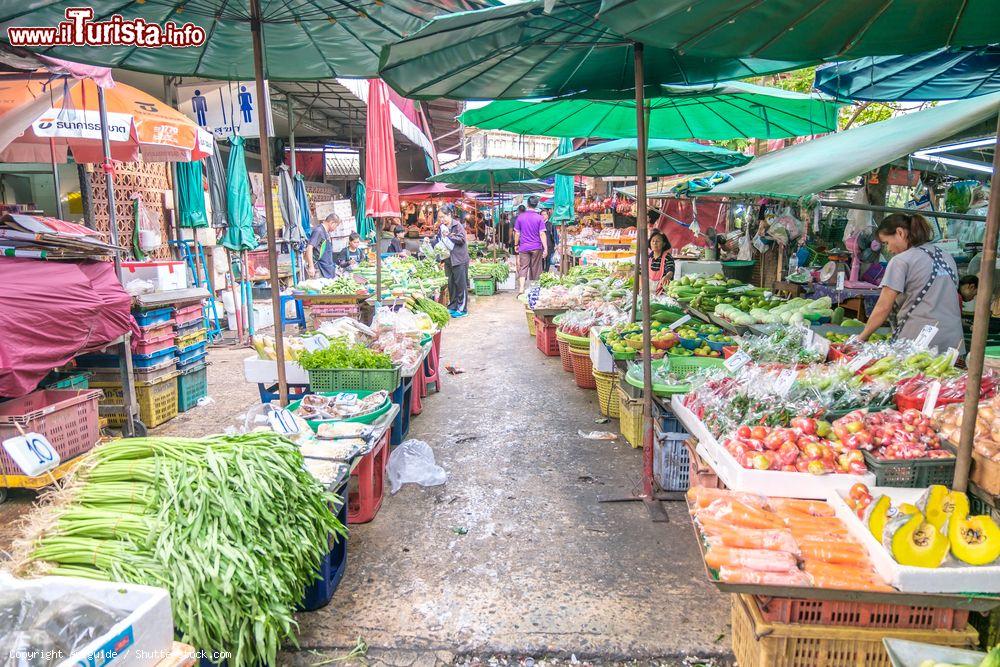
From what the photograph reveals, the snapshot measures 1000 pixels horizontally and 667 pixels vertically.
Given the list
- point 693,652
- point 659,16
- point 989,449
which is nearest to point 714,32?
point 659,16

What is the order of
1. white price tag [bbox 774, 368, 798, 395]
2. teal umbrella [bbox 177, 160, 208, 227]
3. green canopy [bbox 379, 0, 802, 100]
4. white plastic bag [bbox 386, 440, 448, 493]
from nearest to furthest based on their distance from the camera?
1. green canopy [bbox 379, 0, 802, 100]
2. white price tag [bbox 774, 368, 798, 395]
3. white plastic bag [bbox 386, 440, 448, 493]
4. teal umbrella [bbox 177, 160, 208, 227]

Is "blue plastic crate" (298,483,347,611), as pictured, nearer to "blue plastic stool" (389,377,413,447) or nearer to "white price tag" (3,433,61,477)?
"white price tag" (3,433,61,477)

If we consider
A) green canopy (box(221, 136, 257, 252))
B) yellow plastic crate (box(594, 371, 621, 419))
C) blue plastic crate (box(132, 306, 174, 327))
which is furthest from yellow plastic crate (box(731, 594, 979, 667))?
green canopy (box(221, 136, 257, 252))

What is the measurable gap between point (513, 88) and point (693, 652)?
4.03 metres

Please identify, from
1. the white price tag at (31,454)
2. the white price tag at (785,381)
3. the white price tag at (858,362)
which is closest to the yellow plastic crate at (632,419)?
the white price tag at (785,381)

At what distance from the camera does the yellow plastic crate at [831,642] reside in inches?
93.2

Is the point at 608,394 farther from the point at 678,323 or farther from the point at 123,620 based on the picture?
the point at 123,620

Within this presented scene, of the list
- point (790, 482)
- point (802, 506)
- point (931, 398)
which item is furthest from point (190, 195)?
point (931, 398)

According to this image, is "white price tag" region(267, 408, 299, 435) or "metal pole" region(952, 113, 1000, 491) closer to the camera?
"metal pole" region(952, 113, 1000, 491)

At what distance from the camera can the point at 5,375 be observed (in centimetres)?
394

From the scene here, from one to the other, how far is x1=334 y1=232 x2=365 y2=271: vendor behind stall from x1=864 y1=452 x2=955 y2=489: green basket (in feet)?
42.6

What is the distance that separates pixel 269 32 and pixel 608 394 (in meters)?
4.48

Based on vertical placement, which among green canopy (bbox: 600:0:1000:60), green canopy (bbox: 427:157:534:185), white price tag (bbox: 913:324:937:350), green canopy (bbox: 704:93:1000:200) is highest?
green canopy (bbox: 427:157:534:185)

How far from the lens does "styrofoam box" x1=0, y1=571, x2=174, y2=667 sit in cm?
Result: 165
